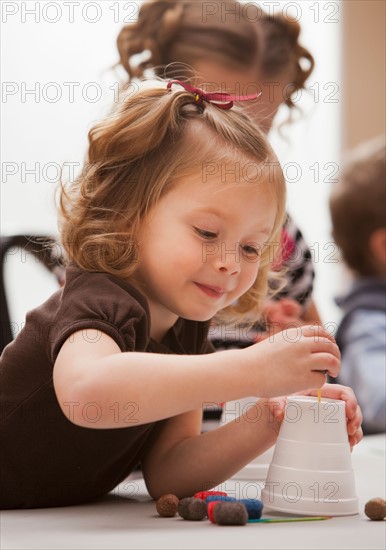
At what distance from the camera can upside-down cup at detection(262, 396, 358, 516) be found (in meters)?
0.76

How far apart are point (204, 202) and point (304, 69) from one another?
923 mm

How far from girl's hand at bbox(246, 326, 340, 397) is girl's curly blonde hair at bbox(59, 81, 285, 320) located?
0.17 meters

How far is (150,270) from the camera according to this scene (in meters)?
0.83

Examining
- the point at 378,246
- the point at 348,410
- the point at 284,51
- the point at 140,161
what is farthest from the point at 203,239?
the point at 378,246

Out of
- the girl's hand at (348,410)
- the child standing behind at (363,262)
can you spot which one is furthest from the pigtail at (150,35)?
the girl's hand at (348,410)

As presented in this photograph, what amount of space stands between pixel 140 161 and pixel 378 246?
1.09 metres

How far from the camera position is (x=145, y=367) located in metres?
0.69

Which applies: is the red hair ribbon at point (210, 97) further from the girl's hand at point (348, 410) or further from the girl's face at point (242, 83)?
the girl's face at point (242, 83)

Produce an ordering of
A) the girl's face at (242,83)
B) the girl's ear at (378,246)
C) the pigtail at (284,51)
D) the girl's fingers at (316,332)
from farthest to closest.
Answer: the girl's ear at (378,246) → the pigtail at (284,51) → the girl's face at (242,83) → the girl's fingers at (316,332)

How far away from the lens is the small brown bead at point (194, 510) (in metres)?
0.74

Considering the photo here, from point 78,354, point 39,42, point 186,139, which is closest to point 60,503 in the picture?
point 78,354

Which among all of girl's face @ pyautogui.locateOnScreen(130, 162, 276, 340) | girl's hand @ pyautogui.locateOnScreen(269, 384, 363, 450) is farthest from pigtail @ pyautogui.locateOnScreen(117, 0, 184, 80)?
girl's hand @ pyautogui.locateOnScreen(269, 384, 363, 450)

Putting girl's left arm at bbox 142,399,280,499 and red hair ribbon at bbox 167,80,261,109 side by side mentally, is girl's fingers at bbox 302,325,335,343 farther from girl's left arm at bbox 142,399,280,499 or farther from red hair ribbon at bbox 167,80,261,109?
red hair ribbon at bbox 167,80,261,109

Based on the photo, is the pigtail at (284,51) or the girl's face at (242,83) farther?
the pigtail at (284,51)
